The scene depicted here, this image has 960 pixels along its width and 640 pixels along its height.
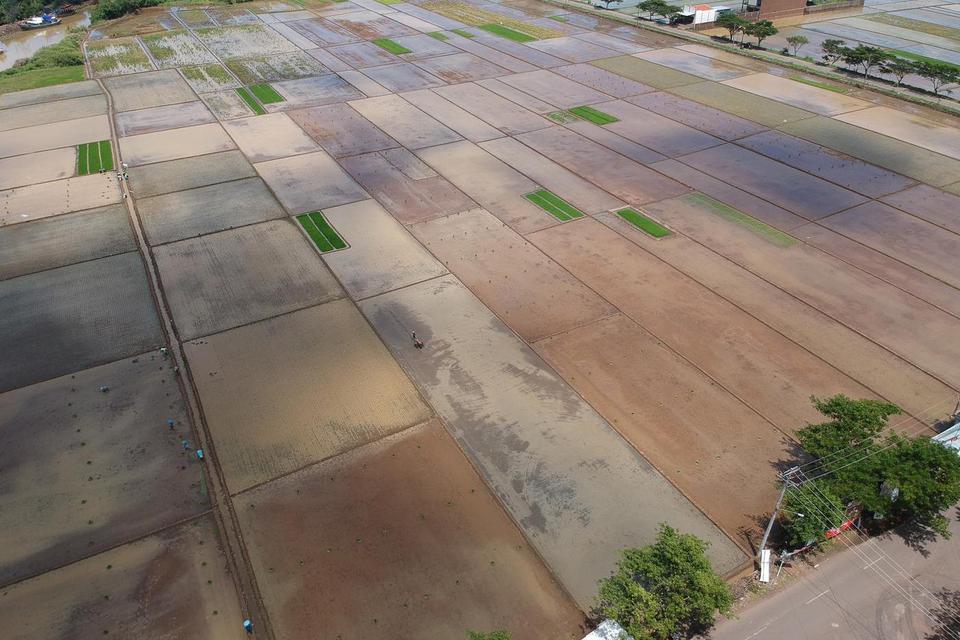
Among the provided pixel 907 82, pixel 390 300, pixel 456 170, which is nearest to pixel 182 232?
pixel 390 300

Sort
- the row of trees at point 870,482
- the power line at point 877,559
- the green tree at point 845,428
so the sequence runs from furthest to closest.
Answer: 1. the green tree at point 845,428
2. the row of trees at point 870,482
3. the power line at point 877,559

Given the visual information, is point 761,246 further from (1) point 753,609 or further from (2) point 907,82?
(2) point 907,82

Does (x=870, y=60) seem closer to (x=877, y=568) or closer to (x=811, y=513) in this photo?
(x=877, y=568)

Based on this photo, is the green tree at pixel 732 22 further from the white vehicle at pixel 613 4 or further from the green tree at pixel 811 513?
the green tree at pixel 811 513

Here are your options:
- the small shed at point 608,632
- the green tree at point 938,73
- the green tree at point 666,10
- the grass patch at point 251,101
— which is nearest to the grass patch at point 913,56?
the green tree at point 938,73

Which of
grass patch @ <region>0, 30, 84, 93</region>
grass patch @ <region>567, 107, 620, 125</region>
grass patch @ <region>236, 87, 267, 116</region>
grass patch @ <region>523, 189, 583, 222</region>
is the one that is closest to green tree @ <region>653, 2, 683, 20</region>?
grass patch @ <region>567, 107, 620, 125</region>

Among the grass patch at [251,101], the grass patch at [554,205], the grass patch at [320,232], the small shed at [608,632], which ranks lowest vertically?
the grass patch at [320,232]
